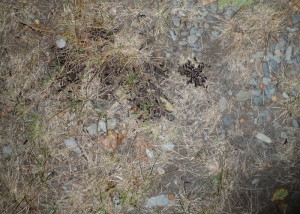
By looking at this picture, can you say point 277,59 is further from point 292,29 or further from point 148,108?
point 148,108

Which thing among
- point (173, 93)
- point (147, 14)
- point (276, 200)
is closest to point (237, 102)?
point (173, 93)

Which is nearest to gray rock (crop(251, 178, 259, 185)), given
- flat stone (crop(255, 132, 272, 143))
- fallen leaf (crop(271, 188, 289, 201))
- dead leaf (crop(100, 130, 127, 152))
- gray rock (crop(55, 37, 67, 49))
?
fallen leaf (crop(271, 188, 289, 201))

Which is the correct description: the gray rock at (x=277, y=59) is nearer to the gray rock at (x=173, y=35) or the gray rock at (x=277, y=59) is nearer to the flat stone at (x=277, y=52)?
the flat stone at (x=277, y=52)

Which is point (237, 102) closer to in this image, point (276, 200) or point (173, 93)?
point (173, 93)

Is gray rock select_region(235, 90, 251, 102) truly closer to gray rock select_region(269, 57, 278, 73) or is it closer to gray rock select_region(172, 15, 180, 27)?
gray rock select_region(269, 57, 278, 73)

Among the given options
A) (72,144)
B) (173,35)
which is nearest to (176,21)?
(173,35)

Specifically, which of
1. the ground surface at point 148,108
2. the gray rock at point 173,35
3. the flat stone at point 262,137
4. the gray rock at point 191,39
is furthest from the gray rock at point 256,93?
the gray rock at point 173,35
